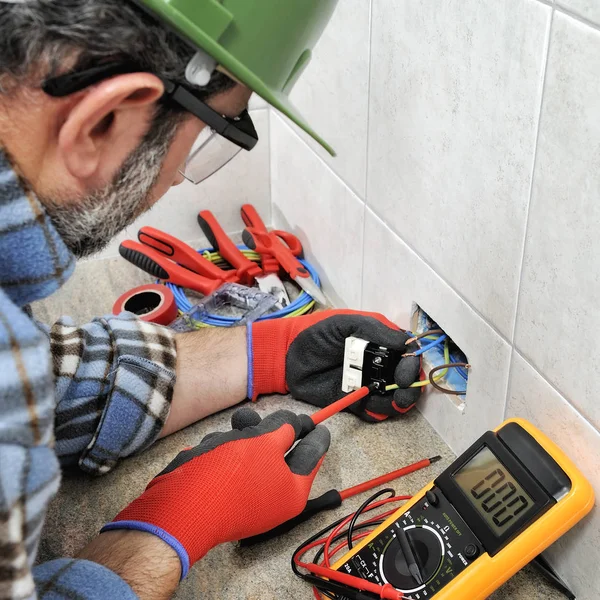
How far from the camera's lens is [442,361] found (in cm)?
96

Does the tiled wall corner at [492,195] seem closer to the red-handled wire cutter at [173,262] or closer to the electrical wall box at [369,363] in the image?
the electrical wall box at [369,363]

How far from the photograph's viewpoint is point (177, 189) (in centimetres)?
134

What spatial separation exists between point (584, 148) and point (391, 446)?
0.47 meters

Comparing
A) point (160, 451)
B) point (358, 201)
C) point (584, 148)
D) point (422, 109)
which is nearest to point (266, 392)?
point (160, 451)

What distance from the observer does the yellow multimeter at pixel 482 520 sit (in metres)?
Result: 0.73

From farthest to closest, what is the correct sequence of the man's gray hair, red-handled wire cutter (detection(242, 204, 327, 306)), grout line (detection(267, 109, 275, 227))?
grout line (detection(267, 109, 275, 227)) < red-handled wire cutter (detection(242, 204, 327, 306)) < the man's gray hair

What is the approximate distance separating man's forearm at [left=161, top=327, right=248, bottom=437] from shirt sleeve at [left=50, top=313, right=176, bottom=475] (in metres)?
0.02

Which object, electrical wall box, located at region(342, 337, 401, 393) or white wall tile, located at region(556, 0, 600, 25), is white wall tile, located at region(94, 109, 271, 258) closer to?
electrical wall box, located at region(342, 337, 401, 393)

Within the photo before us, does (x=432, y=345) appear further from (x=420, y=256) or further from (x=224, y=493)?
(x=224, y=493)

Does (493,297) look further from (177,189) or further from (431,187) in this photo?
(177,189)

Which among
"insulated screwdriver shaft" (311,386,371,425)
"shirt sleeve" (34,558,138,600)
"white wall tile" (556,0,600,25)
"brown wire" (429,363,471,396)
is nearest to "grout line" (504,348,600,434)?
"brown wire" (429,363,471,396)

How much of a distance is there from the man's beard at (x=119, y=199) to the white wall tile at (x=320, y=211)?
44 cm

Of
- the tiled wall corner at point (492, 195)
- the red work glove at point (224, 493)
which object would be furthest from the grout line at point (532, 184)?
the red work glove at point (224, 493)

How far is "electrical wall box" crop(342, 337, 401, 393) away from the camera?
0.96 m
